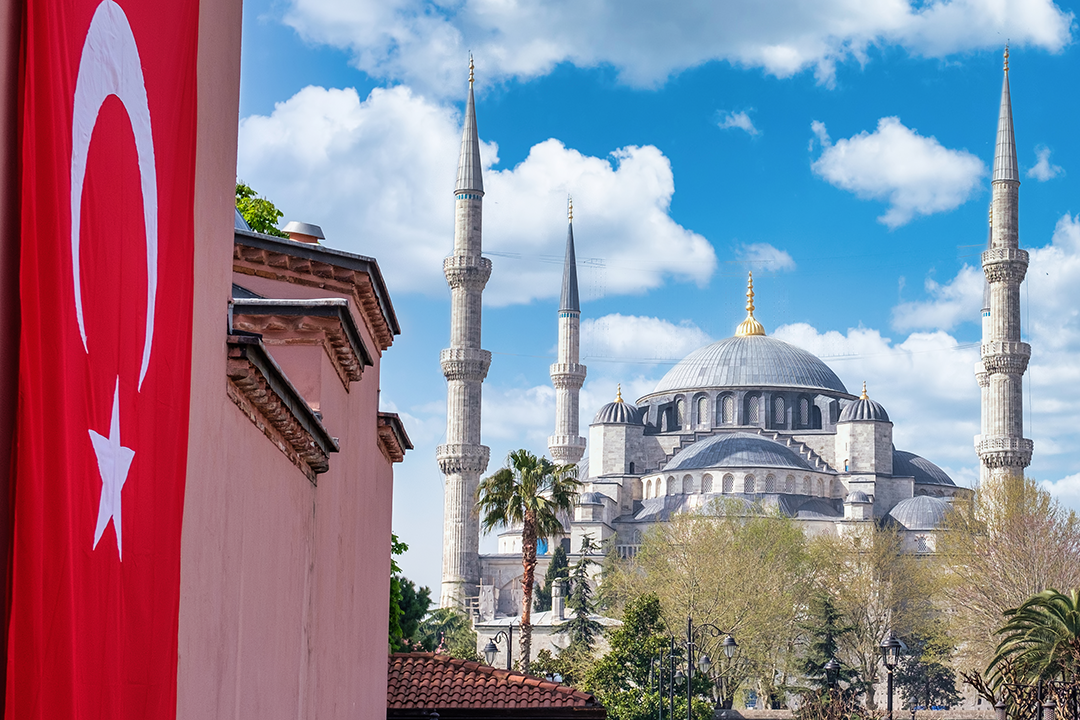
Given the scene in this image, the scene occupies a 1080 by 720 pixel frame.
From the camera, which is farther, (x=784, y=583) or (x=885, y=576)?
(x=885, y=576)

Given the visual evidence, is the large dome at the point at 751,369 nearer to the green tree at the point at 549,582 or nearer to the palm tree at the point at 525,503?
the green tree at the point at 549,582

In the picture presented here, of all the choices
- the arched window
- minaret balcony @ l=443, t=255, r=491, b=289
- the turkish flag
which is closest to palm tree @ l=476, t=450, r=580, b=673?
minaret balcony @ l=443, t=255, r=491, b=289

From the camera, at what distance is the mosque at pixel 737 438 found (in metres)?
48.9

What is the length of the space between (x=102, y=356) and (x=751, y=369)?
233 ft

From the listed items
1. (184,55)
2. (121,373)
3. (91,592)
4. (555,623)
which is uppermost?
(184,55)

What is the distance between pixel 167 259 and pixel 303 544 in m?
3.60

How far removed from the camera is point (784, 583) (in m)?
44.9

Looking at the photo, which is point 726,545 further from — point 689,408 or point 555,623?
point 689,408

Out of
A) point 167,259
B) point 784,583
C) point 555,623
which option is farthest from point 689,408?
point 167,259

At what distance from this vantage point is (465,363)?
4934cm

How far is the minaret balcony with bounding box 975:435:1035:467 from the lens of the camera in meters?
48.6

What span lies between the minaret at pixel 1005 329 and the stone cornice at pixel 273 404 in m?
43.4

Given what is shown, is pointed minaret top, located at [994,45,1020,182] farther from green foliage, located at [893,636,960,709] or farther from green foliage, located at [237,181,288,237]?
green foliage, located at [237,181,288,237]

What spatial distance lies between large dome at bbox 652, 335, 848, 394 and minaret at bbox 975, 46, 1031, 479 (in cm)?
2401
